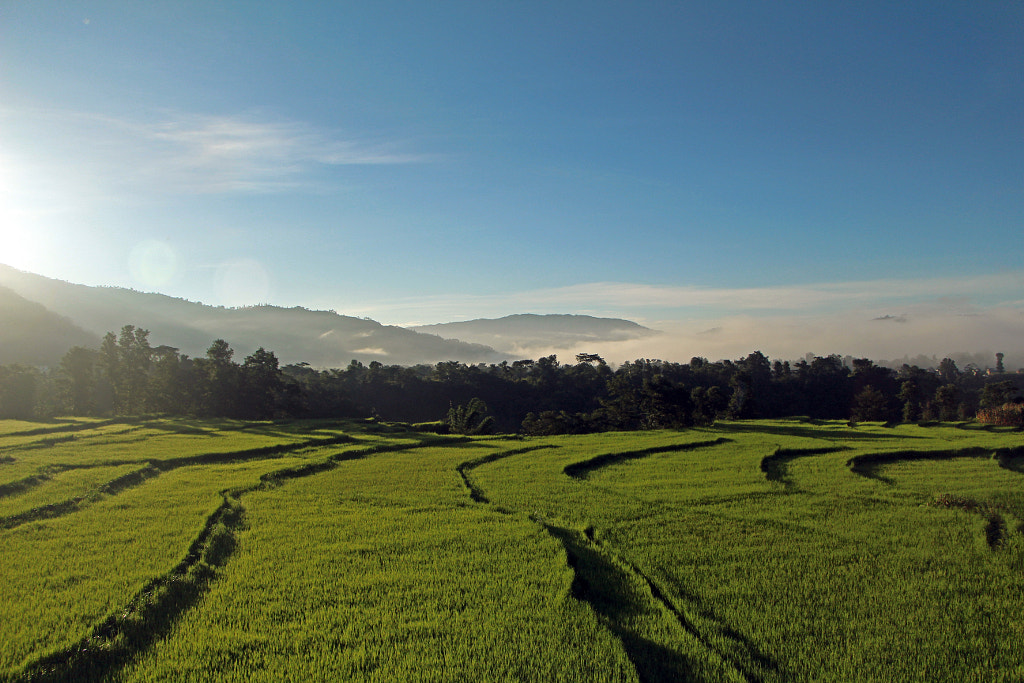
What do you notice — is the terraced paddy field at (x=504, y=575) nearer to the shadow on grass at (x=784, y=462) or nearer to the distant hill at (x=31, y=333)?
the shadow on grass at (x=784, y=462)

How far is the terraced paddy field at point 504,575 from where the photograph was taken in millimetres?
6234

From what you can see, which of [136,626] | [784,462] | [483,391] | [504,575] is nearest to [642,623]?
[504,575]

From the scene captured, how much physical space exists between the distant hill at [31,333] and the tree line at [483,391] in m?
57.4

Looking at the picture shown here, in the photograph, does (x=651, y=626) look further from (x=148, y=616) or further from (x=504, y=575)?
(x=148, y=616)

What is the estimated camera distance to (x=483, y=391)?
2960 inches

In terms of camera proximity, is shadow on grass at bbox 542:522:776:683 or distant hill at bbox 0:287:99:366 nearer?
shadow on grass at bbox 542:522:776:683

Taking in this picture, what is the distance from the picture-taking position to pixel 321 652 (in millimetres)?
6316

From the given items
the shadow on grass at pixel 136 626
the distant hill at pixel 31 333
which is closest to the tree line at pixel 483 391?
the shadow on grass at pixel 136 626

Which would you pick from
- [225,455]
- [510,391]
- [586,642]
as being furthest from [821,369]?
[586,642]

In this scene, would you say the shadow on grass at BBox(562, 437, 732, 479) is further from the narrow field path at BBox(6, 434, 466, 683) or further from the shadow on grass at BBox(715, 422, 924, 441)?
the narrow field path at BBox(6, 434, 466, 683)

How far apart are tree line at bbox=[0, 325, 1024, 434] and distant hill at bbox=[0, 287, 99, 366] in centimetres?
5744

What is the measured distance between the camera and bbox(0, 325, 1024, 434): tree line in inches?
1801

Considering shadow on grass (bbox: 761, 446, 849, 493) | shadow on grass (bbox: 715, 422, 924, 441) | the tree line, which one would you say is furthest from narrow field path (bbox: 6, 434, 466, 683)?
the tree line

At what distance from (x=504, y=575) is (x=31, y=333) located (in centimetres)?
13513
